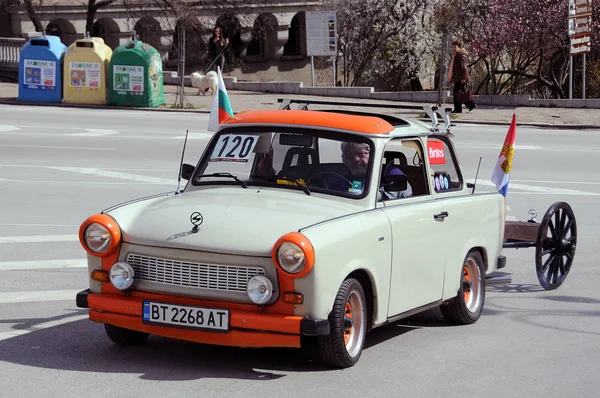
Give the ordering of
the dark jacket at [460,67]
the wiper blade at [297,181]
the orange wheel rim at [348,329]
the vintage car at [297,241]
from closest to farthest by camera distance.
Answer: the vintage car at [297,241] < the orange wheel rim at [348,329] < the wiper blade at [297,181] < the dark jacket at [460,67]

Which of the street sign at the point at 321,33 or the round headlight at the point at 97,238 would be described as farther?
the street sign at the point at 321,33

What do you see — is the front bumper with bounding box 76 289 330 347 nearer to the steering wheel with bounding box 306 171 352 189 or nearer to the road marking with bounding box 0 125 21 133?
the steering wheel with bounding box 306 171 352 189

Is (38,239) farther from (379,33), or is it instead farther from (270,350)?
(379,33)

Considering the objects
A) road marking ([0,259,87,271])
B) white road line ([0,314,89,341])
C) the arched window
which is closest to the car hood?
white road line ([0,314,89,341])

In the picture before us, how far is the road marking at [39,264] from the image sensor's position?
1012 cm

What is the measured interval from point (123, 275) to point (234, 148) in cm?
158

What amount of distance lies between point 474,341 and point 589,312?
5.26ft

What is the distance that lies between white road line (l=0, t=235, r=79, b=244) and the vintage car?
3.79 m

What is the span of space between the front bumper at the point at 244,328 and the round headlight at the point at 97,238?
35cm

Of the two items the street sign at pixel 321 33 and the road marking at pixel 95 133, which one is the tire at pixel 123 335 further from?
the street sign at pixel 321 33

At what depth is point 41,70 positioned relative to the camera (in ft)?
101

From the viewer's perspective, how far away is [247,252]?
21.3 ft

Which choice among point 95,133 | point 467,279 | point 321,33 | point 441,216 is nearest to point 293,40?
point 321,33

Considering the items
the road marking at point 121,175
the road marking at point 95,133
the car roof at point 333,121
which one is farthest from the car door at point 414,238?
the road marking at point 95,133
